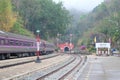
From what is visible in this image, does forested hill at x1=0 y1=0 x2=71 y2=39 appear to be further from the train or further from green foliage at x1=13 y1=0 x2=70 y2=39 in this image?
the train

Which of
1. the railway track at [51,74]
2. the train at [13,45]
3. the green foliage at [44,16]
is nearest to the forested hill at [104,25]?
the green foliage at [44,16]

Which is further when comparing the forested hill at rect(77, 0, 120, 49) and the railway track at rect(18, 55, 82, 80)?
the forested hill at rect(77, 0, 120, 49)

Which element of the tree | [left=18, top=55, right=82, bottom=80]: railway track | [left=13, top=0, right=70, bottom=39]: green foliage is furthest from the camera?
[left=13, top=0, right=70, bottom=39]: green foliage

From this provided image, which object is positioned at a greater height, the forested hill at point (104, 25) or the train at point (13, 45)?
the forested hill at point (104, 25)

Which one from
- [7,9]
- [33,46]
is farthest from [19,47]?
[7,9]

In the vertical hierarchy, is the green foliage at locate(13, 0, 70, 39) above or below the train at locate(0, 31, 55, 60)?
above

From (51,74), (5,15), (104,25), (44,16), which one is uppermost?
(44,16)

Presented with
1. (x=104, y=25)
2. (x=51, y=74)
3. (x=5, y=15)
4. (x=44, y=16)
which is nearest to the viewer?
(x=51, y=74)

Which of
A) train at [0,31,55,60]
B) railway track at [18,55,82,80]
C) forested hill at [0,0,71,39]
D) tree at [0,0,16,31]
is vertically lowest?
railway track at [18,55,82,80]

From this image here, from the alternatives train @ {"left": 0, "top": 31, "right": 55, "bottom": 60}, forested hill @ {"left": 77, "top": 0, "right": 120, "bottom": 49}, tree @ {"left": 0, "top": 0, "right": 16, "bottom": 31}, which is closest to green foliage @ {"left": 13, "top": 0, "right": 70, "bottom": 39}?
forested hill @ {"left": 77, "top": 0, "right": 120, "bottom": 49}

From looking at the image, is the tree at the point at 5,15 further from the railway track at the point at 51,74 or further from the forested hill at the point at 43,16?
the railway track at the point at 51,74

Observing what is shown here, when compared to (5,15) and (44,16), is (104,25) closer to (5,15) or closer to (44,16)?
(44,16)

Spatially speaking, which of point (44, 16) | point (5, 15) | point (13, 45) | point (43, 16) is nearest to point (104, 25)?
point (44, 16)

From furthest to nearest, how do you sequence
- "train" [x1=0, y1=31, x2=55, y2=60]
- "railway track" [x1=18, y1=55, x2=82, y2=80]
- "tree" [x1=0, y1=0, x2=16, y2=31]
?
"tree" [x1=0, y1=0, x2=16, y2=31], "train" [x1=0, y1=31, x2=55, y2=60], "railway track" [x1=18, y1=55, x2=82, y2=80]
